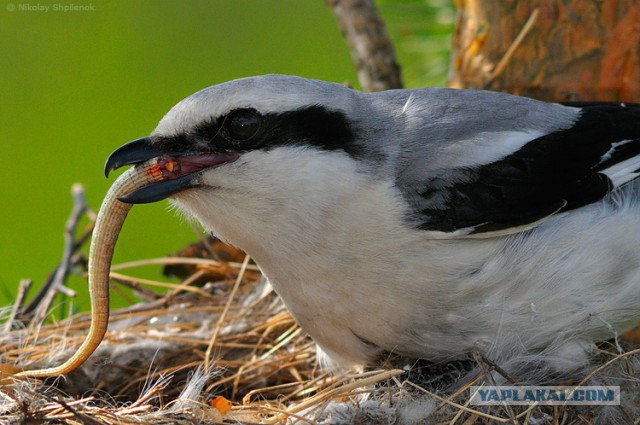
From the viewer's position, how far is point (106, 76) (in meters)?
6.30

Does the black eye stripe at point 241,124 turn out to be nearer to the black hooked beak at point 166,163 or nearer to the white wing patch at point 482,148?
the black hooked beak at point 166,163

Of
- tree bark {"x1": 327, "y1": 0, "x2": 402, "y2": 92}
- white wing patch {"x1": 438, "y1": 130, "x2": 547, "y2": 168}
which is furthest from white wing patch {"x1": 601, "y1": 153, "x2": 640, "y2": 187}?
tree bark {"x1": 327, "y1": 0, "x2": 402, "y2": 92}

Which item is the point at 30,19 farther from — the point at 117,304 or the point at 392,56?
the point at 392,56

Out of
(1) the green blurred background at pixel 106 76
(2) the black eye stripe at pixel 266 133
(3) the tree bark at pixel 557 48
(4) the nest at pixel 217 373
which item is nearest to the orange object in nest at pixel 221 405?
(4) the nest at pixel 217 373

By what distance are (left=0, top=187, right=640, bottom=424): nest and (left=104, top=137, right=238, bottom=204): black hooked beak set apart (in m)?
0.52

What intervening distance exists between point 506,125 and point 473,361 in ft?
2.39

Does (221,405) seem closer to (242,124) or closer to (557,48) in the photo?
(242,124)

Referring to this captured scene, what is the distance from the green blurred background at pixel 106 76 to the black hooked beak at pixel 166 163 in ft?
9.74

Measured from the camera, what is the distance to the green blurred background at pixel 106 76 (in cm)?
574

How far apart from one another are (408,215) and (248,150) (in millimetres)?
491

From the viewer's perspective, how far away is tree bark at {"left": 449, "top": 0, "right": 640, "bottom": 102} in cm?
320

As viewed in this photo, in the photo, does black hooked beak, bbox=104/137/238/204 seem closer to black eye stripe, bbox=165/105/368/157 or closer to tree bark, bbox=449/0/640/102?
black eye stripe, bbox=165/105/368/157

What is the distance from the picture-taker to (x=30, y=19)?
6652 millimetres

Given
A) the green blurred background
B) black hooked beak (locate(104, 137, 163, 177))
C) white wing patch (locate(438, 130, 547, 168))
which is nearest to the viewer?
black hooked beak (locate(104, 137, 163, 177))
